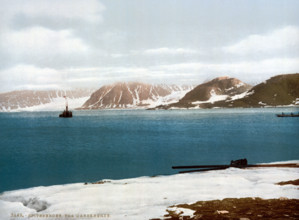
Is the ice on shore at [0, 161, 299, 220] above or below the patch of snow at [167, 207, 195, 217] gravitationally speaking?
below

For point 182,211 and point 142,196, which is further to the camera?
point 142,196

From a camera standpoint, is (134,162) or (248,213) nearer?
(248,213)

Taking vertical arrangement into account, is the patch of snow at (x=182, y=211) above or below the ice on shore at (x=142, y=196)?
above

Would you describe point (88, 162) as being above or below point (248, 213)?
below

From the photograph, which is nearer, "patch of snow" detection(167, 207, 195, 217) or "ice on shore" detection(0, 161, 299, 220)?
"patch of snow" detection(167, 207, 195, 217)

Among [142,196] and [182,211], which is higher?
[182,211]

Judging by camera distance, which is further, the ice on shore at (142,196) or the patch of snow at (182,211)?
the ice on shore at (142,196)

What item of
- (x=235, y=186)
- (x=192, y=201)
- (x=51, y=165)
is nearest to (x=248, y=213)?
(x=192, y=201)

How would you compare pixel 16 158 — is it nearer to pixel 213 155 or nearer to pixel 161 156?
pixel 161 156
